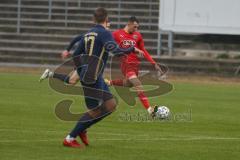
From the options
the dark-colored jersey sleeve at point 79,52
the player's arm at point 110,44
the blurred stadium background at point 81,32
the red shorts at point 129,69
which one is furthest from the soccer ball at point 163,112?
the blurred stadium background at point 81,32

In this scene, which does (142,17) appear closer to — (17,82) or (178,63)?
(178,63)

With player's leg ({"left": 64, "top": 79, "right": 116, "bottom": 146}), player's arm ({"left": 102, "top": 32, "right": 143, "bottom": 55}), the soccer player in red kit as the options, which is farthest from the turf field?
player's arm ({"left": 102, "top": 32, "right": 143, "bottom": 55})

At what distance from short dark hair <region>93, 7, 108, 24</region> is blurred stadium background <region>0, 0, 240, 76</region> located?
73.8ft

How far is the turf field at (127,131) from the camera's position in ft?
40.8

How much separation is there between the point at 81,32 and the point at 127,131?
24.1m

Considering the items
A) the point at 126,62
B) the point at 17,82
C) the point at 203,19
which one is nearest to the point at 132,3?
the point at 203,19

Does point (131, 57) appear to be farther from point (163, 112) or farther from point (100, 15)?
point (100, 15)

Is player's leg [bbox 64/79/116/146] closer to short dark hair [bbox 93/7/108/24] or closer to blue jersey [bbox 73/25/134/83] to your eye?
blue jersey [bbox 73/25/134/83]

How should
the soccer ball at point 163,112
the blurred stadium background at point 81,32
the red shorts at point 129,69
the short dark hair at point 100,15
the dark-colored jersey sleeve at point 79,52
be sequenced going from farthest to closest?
the blurred stadium background at point 81,32, the red shorts at point 129,69, the soccer ball at point 163,112, the dark-colored jersey sleeve at point 79,52, the short dark hair at point 100,15

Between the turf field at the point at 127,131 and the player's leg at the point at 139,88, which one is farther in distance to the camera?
the player's leg at the point at 139,88

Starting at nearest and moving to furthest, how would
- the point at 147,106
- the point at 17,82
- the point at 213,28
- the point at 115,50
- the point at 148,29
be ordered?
1. the point at 115,50
2. the point at 147,106
3. the point at 17,82
4. the point at 213,28
5. the point at 148,29

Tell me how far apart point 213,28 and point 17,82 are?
10.6 m

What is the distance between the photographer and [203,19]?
35625 mm

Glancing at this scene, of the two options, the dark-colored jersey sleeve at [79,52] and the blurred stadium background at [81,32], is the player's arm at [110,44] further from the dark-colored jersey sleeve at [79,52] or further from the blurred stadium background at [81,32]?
the blurred stadium background at [81,32]
